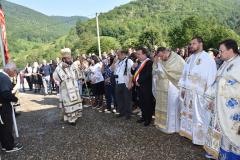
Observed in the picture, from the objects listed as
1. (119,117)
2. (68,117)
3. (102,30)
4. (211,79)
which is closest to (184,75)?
(211,79)

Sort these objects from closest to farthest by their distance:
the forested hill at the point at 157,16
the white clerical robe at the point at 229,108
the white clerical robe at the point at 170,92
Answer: the white clerical robe at the point at 229,108
the white clerical robe at the point at 170,92
the forested hill at the point at 157,16

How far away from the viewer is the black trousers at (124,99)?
8.83 meters

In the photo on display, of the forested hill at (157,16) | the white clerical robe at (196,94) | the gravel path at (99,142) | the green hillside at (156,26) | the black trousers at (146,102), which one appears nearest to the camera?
the white clerical robe at (196,94)

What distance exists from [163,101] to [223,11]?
115 m

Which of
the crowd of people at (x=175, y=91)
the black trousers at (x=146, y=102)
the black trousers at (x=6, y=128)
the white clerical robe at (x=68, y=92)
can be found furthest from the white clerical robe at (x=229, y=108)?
the white clerical robe at (x=68, y=92)

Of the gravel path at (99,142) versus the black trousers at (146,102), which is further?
the black trousers at (146,102)

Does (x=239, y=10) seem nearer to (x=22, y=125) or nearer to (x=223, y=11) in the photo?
(x=223, y=11)

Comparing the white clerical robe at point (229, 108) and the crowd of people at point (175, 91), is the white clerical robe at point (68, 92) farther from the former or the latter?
the white clerical robe at point (229, 108)

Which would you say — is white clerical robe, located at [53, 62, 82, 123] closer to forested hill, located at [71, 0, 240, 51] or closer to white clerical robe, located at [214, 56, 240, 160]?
white clerical robe, located at [214, 56, 240, 160]

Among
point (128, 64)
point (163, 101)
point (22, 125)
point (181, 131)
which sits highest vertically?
point (128, 64)

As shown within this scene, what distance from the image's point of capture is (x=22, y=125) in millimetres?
9430

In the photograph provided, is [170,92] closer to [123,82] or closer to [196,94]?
[196,94]

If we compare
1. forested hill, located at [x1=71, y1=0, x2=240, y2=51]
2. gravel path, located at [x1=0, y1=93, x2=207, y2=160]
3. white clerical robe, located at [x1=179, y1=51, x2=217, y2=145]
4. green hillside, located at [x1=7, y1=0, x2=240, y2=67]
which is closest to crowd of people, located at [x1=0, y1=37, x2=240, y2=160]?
white clerical robe, located at [x1=179, y1=51, x2=217, y2=145]

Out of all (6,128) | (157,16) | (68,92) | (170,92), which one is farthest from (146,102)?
(157,16)
